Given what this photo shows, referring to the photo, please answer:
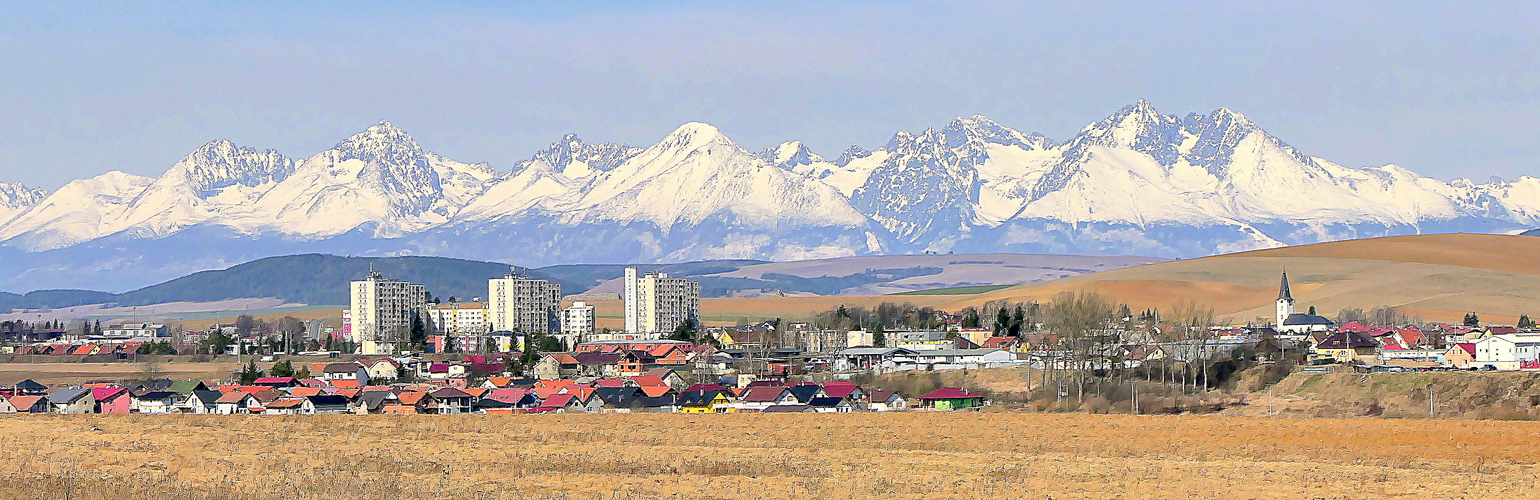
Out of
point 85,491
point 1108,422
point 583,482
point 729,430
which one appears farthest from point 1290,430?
point 85,491

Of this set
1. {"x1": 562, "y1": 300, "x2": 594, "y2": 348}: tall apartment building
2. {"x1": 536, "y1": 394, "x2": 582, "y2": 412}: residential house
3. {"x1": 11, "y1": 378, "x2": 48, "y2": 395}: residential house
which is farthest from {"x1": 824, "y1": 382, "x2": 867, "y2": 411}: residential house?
{"x1": 562, "y1": 300, "x2": 594, "y2": 348}: tall apartment building

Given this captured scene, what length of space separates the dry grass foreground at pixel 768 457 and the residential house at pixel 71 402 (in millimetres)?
23687

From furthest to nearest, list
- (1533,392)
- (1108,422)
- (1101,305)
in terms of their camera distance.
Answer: (1101,305), (1533,392), (1108,422)

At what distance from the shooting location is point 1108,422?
132ft

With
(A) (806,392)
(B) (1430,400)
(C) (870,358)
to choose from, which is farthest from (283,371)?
(B) (1430,400)

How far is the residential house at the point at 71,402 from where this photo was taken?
6309cm

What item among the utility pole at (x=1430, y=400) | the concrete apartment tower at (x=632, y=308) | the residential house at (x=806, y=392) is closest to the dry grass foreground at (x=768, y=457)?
the utility pole at (x=1430, y=400)

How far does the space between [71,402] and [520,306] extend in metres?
104

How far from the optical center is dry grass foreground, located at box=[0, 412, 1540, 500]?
26.4m

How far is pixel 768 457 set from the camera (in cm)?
3153

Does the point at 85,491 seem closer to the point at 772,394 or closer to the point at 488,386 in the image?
the point at 772,394

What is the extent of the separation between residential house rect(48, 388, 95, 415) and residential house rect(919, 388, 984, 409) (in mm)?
28114

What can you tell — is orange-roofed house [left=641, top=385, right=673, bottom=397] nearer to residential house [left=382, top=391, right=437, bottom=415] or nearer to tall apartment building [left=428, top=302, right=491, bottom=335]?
residential house [left=382, top=391, right=437, bottom=415]

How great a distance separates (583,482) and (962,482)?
5557 millimetres
